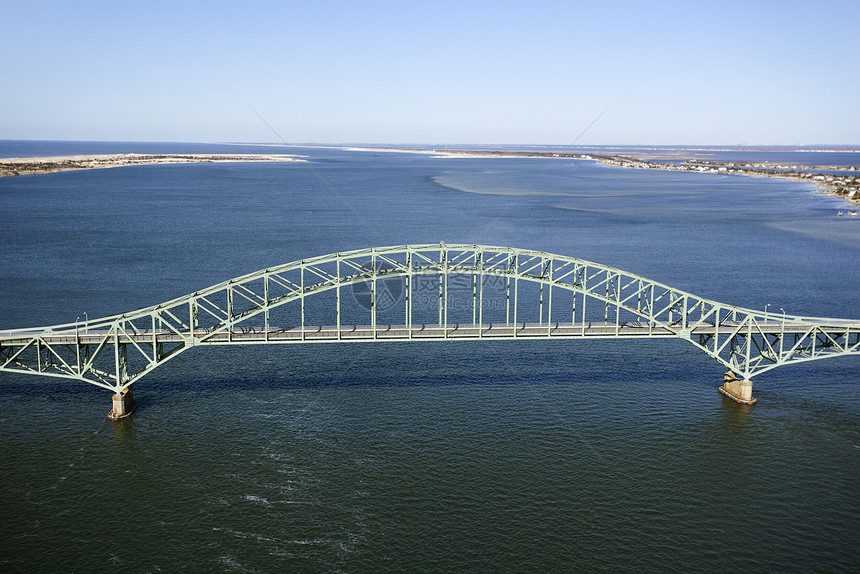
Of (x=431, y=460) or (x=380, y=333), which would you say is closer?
(x=431, y=460)

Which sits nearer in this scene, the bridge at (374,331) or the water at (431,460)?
the water at (431,460)

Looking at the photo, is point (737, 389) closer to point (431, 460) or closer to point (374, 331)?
point (431, 460)

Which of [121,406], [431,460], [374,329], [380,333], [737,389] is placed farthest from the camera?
[737,389]

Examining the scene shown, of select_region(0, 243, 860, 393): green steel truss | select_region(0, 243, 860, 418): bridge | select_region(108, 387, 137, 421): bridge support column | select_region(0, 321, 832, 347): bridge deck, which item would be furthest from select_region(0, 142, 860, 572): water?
select_region(0, 321, 832, 347): bridge deck

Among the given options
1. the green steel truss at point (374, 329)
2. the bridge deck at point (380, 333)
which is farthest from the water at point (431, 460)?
the bridge deck at point (380, 333)

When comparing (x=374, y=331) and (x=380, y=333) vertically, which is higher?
(x=374, y=331)

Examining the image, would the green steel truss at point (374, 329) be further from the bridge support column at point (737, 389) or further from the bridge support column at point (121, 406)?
the bridge support column at point (737, 389)

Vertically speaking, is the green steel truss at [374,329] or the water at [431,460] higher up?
the green steel truss at [374,329]

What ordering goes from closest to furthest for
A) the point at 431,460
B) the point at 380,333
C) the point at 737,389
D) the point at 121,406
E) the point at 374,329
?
the point at 431,460 → the point at 121,406 → the point at 374,329 → the point at 380,333 → the point at 737,389

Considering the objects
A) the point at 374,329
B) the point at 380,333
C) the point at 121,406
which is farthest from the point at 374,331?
the point at 121,406
